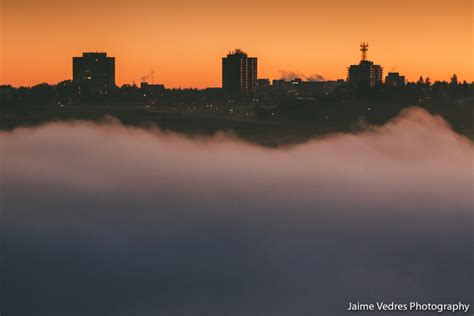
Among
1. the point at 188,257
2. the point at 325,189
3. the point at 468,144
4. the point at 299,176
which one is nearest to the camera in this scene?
the point at 188,257

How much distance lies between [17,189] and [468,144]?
154 feet

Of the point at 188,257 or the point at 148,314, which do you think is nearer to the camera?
the point at 148,314

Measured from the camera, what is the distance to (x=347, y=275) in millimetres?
81375

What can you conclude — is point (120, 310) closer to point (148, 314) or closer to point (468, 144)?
point (148, 314)

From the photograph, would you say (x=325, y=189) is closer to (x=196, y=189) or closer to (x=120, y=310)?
(x=196, y=189)

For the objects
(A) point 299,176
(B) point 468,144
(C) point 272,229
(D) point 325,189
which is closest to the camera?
(C) point 272,229

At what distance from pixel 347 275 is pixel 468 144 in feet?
106

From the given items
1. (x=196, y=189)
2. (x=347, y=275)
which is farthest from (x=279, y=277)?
(x=196, y=189)

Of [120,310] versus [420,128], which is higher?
[420,128]

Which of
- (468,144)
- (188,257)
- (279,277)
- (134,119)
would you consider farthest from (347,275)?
(134,119)

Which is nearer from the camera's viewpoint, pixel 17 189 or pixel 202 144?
pixel 17 189

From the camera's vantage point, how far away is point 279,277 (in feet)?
273

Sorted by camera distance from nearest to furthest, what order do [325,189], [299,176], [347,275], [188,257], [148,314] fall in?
[148,314]
[347,275]
[188,257]
[325,189]
[299,176]

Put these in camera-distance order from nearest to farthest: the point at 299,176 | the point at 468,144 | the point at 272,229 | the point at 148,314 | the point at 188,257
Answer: the point at 148,314, the point at 188,257, the point at 272,229, the point at 468,144, the point at 299,176
